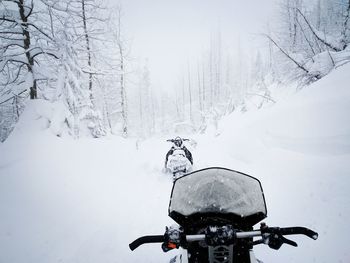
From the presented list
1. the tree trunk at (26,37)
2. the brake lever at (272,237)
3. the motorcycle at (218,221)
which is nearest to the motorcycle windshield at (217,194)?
the motorcycle at (218,221)

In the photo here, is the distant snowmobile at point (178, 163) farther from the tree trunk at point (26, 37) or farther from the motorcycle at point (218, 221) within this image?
the tree trunk at point (26, 37)

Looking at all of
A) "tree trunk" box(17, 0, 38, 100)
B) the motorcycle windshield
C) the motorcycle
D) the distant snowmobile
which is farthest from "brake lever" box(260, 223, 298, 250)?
"tree trunk" box(17, 0, 38, 100)

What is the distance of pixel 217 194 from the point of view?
1.99 m

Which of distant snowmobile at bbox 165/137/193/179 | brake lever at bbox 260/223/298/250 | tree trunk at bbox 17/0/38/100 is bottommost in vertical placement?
distant snowmobile at bbox 165/137/193/179

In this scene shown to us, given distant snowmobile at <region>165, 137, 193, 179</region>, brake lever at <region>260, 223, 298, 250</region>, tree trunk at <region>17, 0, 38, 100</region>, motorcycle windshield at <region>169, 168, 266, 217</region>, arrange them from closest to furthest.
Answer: brake lever at <region>260, 223, 298, 250</region>, motorcycle windshield at <region>169, 168, 266, 217</region>, tree trunk at <region>17, 0, 38, 100</region>, distant snowmobile at <region>165, 137, 193, 179</region>

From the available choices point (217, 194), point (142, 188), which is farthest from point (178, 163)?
point (217, 194)

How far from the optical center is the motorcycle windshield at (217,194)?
1.91 metres

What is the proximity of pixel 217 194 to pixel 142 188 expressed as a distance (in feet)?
21.1

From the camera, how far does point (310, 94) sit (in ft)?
23.8

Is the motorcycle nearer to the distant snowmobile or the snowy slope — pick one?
the snowy slope

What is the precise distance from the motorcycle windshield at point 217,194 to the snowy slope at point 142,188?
297 centimetres

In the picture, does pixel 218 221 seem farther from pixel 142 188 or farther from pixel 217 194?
pixel 142 188

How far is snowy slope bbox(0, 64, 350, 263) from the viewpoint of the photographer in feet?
14.2

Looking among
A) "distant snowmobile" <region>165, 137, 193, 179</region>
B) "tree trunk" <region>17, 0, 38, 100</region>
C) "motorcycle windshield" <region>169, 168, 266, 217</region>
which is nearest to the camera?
"motorcycle windshield" <region>169, 168, 266, 217</region>
